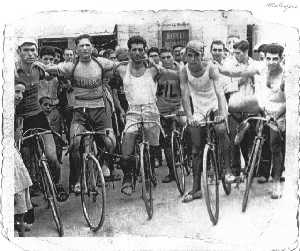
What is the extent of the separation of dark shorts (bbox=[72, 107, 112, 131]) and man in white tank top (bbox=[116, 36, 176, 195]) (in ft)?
0.49

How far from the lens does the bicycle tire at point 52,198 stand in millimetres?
5050

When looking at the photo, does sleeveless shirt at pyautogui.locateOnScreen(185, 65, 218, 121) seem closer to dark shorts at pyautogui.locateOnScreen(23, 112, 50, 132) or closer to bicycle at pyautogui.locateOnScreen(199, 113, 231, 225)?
bicycle at pyautogui.locateOnScreen(199, 113, 231, 225)

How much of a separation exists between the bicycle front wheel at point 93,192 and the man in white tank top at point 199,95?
665mm

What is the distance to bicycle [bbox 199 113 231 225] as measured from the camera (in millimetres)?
5035

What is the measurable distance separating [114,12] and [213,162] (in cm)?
123

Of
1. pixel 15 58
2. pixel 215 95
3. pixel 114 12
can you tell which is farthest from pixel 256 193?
pixel 15 58

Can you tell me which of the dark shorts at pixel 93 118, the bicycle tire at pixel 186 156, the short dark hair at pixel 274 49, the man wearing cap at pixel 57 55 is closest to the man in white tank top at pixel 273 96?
the short dark hair at pixel 274 49

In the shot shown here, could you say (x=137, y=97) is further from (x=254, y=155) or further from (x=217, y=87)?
(x=254, y=155)

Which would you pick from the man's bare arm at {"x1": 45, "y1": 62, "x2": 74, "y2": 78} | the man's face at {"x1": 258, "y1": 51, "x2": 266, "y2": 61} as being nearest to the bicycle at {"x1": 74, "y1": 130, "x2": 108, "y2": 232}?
the man's bare arm at {"x1": 45, "y1": 62, "x2": 74, "y2": 78}

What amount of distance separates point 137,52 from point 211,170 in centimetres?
95

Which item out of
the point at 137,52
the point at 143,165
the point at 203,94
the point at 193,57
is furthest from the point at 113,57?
the point at 143,165

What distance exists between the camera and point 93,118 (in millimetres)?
5145

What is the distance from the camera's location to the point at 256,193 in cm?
519

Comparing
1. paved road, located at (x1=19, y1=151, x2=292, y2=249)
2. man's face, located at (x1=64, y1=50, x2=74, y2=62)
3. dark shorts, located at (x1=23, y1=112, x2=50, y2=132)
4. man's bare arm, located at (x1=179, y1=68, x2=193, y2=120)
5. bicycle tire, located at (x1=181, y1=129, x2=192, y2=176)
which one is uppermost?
man's face, located at (x1=64, y1=50, x2=74, y2=62)
